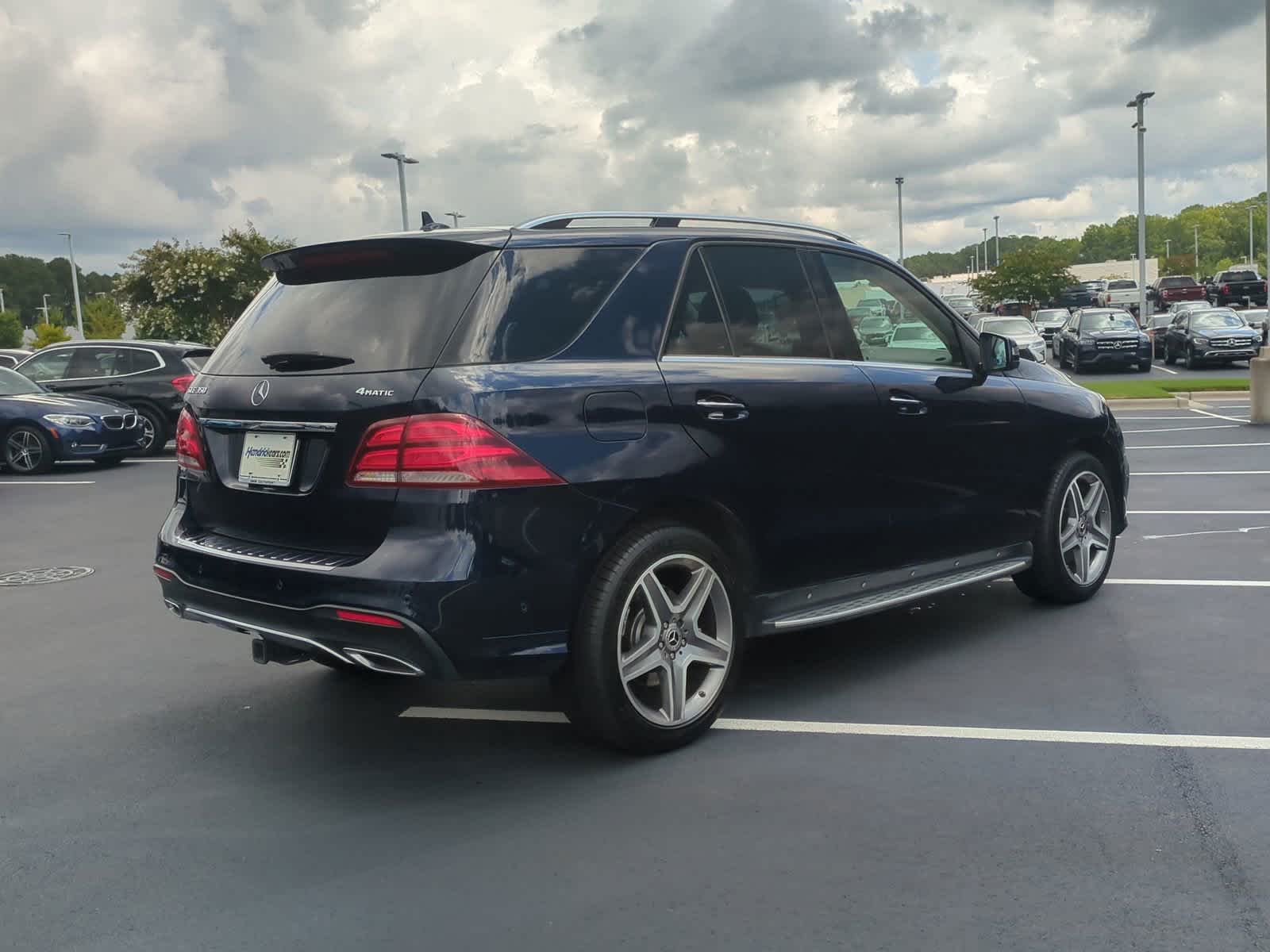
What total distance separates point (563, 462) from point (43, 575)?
230 inches

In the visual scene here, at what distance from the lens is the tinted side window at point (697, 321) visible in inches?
187

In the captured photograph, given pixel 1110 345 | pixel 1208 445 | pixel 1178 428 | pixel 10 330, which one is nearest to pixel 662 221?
pixel 1208 445

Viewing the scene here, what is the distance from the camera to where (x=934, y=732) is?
478 cm

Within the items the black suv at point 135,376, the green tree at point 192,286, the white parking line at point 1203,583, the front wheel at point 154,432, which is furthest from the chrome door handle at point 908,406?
the green tree at point 192,286

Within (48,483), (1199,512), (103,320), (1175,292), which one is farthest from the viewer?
(103,320)

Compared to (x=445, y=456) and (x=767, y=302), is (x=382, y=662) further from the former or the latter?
(x=767, y=302)

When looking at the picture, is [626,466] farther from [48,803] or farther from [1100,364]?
[1100,364]

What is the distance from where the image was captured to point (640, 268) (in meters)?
4.75

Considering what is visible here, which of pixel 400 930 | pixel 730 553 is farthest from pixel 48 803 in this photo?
pixel 730 553

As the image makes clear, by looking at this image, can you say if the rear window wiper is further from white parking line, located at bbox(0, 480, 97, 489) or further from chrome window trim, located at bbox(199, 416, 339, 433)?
white parking line, located at bbox(0, 480, 97, 489)

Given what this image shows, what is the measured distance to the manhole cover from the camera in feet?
27.6

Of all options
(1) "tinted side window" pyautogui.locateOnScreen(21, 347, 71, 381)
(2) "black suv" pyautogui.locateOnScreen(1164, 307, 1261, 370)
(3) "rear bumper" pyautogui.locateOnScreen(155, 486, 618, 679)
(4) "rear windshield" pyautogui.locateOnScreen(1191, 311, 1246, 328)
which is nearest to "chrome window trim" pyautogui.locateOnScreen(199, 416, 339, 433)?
(3) "rear bumper" pyautogui.locateOnScreen(155, 486, 618, 679)

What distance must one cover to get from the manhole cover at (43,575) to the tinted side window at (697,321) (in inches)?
213

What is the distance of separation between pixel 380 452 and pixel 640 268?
4.06 feet
